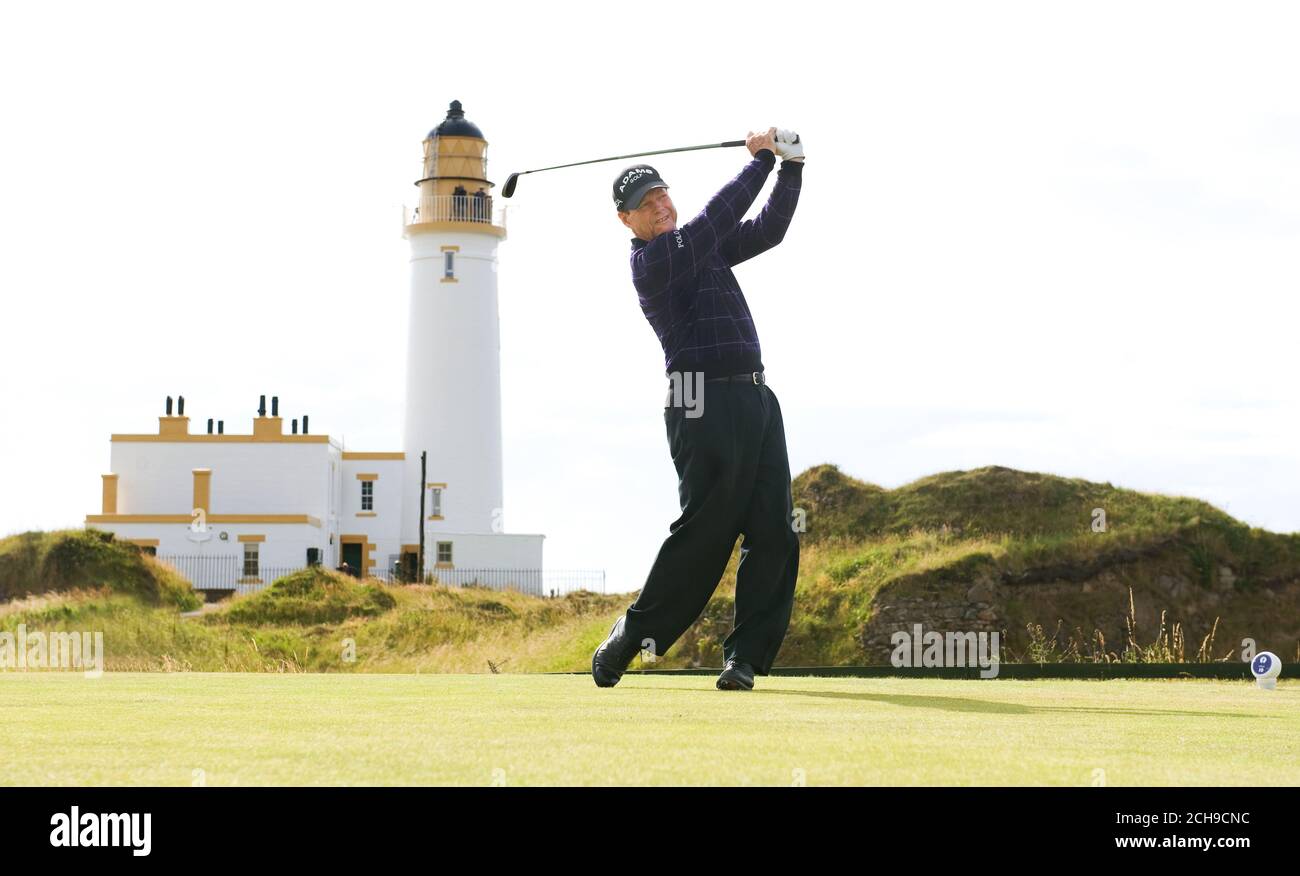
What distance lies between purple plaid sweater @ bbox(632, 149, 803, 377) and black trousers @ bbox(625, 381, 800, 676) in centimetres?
16

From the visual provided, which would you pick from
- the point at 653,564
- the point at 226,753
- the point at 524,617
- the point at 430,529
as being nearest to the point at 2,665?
the point at 653,564

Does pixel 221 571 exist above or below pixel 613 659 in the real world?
above

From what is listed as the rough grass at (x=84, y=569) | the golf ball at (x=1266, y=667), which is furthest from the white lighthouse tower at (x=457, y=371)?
the golf ball at (x=1266, y=667)

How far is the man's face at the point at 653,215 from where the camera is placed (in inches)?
308

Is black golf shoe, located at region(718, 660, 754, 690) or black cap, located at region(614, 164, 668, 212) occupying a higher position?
black cap, located at region(614, 164, 668, 212)

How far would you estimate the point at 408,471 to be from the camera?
64.4 meters

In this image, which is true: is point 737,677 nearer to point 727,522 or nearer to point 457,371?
point 727,522

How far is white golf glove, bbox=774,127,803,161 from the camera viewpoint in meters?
7.96

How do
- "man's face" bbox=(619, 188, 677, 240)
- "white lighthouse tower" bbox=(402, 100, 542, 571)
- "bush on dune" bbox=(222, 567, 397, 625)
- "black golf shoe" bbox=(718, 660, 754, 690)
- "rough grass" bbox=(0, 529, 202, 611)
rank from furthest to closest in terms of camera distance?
"white lighthouse tower" bbox=(402, 100, 542, 571), "rough grass" bbox=(0, 529, 202, 611), "bush on dune" bbox=(222, 567, 397, 625), "man's face" bbox=(619, 188, 677, 240), "black golf shoe" bbox=(718, 660, 754, 690)

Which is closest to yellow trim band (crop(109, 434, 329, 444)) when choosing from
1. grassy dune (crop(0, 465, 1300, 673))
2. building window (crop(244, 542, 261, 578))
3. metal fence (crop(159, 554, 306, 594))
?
building window (crop(244, 542, 261, 578))

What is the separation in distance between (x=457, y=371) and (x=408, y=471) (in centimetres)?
519

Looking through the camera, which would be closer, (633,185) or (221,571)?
(633,185)

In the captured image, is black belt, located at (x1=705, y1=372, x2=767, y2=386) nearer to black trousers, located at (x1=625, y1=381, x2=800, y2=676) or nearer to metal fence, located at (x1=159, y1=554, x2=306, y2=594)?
black trousers, located at (x1=625, y1=381, x2=800, y2=676)

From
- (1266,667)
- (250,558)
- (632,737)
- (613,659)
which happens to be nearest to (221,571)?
(250,558)
